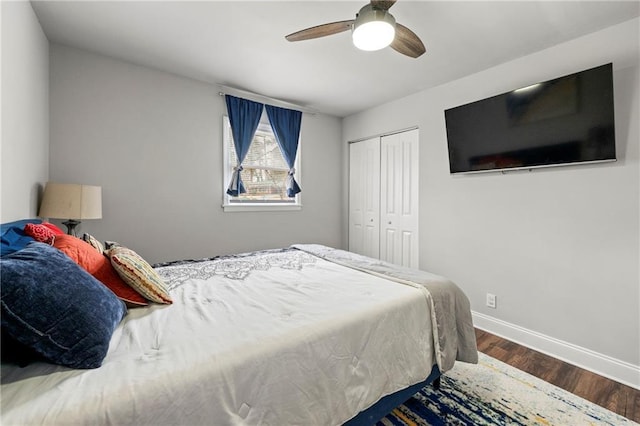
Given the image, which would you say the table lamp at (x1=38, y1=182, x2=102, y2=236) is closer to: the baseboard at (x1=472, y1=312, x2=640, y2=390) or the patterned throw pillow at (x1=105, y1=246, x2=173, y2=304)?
the patterned throw pillow at (x1=105, y1=246, x2=173, y2=304)

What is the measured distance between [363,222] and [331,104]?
1695 mm

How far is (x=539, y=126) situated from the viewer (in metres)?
2.34

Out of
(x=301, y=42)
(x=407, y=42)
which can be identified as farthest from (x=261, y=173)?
(x=407, y=42)

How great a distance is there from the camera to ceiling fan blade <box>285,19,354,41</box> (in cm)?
171

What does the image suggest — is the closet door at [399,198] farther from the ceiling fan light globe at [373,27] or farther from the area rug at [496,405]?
the ceiling fan light globe at [373,27]

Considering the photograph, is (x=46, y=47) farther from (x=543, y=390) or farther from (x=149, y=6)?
(x=543, y=390)

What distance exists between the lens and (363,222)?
13.5 ft

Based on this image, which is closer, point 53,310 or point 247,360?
point 53,310

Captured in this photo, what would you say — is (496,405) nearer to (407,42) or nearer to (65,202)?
(407,42)

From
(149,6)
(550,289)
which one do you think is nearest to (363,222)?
(550,289)

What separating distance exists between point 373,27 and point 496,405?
93.2 inches

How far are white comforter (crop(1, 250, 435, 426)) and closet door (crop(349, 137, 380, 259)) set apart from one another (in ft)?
7.02

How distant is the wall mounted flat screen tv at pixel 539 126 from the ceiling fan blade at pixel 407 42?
1110 mm

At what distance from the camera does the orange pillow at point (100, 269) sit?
4.39 feet
